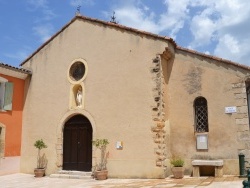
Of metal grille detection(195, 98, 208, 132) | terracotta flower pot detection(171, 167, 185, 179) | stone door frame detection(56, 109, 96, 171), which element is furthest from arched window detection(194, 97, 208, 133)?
stone door frame detection(56, 109, 96, 171)

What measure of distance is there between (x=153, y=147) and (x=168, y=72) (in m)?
3.12

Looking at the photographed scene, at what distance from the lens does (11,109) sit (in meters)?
13.8

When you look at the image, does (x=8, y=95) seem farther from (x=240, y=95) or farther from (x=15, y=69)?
(x=240, y=95)

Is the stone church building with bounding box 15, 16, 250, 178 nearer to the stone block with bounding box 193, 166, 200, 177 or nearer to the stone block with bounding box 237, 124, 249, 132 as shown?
the stone block with bounding box 237, 124, 249, 132

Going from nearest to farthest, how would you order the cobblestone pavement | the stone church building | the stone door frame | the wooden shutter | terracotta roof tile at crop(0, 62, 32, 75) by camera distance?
the cobblestone pavement, the stone church building, the stone door frame, terracotta roof tile at crop(0, 62, 32, 75), the wooden shutter

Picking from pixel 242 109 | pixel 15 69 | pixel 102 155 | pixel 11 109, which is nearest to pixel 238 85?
pixel 242 109

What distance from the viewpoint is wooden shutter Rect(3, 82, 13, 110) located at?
13.6 metres

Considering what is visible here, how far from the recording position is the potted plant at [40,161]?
12.8 metres

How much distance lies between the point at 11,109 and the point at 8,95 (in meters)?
0.64

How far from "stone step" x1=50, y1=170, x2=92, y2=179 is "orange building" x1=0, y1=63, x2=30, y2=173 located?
2402mm

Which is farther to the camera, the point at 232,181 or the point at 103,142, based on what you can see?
the point at 103,142

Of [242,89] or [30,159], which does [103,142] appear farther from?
[242,89]

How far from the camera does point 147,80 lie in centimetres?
1174

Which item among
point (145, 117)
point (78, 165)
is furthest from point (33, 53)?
point (145, 117)
